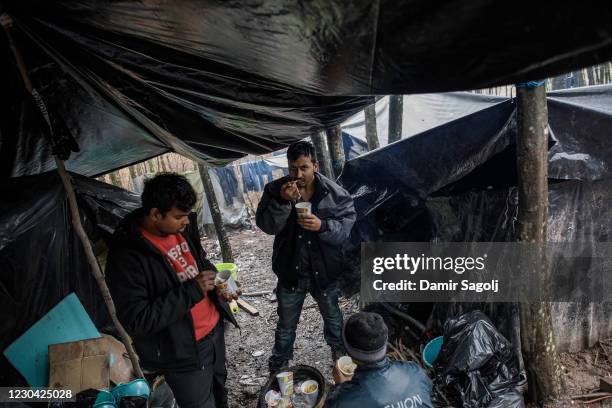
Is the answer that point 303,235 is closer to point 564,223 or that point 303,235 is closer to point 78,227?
point 78,227

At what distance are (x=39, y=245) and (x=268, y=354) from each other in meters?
2.65

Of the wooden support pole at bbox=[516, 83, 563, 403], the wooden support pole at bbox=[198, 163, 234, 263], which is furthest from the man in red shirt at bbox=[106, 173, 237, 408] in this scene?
the wooden support pole at bbox=[198, 163, 234, 263]

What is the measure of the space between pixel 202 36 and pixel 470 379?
301 centimetres

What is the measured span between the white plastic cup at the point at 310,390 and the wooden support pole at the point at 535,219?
1.74 m

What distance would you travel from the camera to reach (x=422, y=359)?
353 centimetres

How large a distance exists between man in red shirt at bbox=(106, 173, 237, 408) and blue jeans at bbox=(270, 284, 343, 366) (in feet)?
3.21

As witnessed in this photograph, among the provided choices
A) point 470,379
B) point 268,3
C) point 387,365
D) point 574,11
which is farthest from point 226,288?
point 574,11

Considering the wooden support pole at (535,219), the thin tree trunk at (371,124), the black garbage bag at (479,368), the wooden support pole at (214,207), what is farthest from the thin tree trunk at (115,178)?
the wooden support pole at (535,219)

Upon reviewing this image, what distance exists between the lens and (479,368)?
2.82 m

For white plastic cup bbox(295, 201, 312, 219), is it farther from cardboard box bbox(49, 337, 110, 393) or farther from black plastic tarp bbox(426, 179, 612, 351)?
cardboard box bbox(49, 337, 110, 393)

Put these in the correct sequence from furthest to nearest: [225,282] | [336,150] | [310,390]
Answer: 1. [336,150]
2. [310,390]
3. [225,282]

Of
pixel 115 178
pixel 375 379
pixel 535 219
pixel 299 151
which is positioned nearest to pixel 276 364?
pixel 375 379

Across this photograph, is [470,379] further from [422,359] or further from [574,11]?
[574,11]

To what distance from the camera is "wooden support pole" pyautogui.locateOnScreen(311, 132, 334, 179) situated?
209 inches
